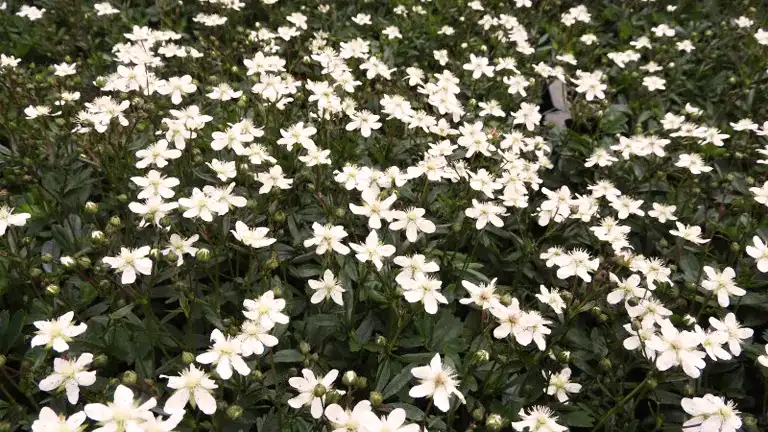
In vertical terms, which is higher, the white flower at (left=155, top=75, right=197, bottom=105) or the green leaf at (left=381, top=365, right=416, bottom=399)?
the white flower at (left=155, top=75, right=197, bottom=105)

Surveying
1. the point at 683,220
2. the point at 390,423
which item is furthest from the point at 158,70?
the point at 683,220

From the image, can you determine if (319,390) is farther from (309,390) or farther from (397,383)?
(397,383)

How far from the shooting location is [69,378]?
1737 mm

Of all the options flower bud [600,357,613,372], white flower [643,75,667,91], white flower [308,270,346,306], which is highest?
white flower [643,75,667,91]

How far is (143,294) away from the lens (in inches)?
88.7

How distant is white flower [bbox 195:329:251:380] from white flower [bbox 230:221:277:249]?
47 centimetres

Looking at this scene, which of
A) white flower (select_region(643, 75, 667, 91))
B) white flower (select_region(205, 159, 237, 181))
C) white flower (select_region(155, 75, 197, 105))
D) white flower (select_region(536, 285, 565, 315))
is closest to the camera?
white flower (select_region(536, 285, 565, 315))

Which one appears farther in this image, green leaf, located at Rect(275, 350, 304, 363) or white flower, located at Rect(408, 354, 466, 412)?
green leaf, located at Rect(275, 350, 304, 363)

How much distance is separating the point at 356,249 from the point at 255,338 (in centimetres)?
53

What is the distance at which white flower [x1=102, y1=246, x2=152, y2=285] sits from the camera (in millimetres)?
2027

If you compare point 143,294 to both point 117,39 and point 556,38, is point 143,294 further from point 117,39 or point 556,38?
point 556,38

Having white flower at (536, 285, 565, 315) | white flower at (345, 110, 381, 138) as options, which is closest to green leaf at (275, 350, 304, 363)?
white flower at (536, 285, 565, 315)

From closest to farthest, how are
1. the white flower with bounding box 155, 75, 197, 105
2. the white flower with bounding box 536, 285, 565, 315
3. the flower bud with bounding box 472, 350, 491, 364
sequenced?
the flower bud with bounding box 472, 350, 491, 364, the white flower with bounding box 536, 285, 565, 315, the white flower with bounding box 155, 75, 197, 105

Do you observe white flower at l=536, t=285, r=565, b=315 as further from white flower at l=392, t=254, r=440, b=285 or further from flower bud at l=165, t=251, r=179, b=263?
flower bud at l=165, t=251, r=179, b=263
